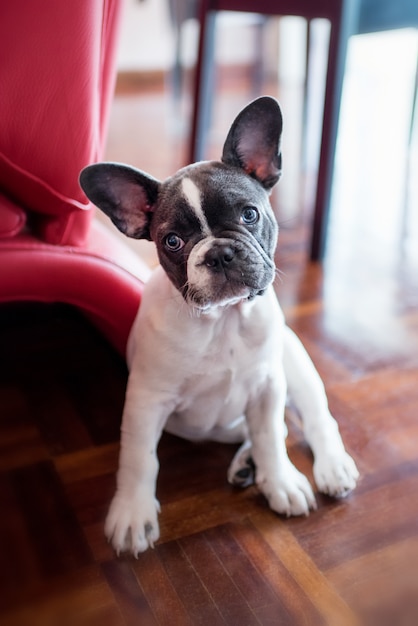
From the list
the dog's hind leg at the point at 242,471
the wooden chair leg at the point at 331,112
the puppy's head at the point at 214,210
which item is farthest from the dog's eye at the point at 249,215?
the wooden chair leg at the point at 331,112

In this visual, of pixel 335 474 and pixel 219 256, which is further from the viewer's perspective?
pixel 335 474

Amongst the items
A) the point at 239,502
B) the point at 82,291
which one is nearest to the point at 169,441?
the point at 239,502

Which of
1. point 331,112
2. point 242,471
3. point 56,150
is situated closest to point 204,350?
point 242,471

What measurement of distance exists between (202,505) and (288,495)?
0.46 feet

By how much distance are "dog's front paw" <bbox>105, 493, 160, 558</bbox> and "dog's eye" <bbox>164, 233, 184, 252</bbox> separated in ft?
Result: 1.27

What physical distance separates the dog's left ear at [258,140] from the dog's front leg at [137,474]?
0.36 m

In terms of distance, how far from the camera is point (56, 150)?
46.9 inches

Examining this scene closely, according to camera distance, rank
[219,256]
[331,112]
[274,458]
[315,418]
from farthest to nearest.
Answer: [331,112] → [315,418] → [274,458] → [219,256]

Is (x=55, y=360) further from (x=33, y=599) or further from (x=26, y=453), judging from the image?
(x=33, y=599)

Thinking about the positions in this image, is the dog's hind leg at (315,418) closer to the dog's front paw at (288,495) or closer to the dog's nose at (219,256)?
the dog's front paw at (288,495)

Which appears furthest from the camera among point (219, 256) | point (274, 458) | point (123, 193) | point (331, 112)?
point (331, 112)

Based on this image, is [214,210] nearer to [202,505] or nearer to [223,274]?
[223,274]

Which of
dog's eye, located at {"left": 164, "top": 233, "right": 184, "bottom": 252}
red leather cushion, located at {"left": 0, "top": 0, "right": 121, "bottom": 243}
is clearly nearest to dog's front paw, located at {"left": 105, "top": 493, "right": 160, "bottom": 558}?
dog's eye, located at {"left": 164, "top": 233, "right": 184, "bottom": 252}

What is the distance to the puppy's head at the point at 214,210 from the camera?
0.97 metres
